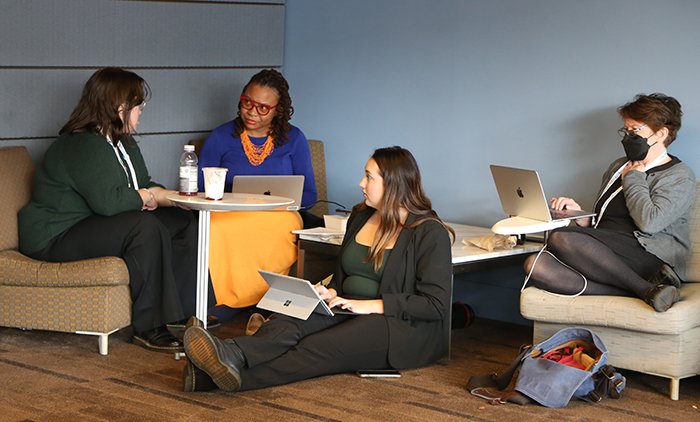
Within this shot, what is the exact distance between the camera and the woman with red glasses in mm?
3717

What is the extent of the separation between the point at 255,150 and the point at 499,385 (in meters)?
1.99

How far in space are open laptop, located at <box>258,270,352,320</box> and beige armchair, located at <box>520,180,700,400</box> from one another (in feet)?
2.90

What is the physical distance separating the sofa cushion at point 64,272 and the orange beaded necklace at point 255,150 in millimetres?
1135

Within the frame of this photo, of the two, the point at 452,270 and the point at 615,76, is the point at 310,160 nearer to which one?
the point at 452,270

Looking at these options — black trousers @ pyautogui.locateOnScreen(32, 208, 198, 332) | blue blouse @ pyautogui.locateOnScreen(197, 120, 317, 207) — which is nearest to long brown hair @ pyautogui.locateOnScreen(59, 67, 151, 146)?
black trousers @ pyautogui.locateOnScreen(32, 208, 198, 332)

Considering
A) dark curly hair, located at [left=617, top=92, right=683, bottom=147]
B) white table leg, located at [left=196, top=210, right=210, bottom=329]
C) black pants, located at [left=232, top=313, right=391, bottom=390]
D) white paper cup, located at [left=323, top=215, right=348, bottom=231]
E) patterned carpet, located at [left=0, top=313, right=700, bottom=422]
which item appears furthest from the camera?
white paper cup, located at [left=323, top=215, right=348, bottom=231]

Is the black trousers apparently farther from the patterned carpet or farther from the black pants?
the black pants

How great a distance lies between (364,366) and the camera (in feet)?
9.52

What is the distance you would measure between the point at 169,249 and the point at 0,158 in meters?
0.91

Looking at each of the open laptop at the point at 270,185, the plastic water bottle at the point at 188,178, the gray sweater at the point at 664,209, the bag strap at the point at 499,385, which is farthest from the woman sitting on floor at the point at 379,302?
the gray sweater at the point at 664,209

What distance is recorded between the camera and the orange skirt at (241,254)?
371 centimetres

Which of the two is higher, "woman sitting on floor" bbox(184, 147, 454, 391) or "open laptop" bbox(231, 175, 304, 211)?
"open laptop" bbox(231, 175, 304, 211)

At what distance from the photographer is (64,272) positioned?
3133mm

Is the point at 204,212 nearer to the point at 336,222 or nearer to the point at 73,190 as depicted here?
the point at 73,190
